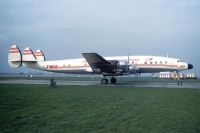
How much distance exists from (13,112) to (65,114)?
220 centimetres

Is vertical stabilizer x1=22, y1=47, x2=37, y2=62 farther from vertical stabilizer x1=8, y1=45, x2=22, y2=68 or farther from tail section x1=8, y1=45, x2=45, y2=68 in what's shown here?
vertical stabilizer x1=8, y1=45, x2=22, y2=68

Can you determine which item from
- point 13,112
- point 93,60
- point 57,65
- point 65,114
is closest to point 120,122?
point 65,114

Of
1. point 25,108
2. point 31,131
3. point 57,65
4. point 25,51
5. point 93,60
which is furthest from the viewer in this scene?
point 25,51

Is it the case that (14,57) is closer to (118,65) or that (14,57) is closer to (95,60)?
(95,60)

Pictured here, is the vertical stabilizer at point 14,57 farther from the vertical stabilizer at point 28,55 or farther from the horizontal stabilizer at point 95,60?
the horizontal stabilizer at point 95,60

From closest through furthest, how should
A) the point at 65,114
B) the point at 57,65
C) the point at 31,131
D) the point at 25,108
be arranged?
the point at 31,131 → the point at 65,114 → the point at 25,108 → the point at 57,65

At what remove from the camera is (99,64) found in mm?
33500

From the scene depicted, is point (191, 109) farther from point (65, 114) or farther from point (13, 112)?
point (13, 112)

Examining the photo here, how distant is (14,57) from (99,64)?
55.0ft

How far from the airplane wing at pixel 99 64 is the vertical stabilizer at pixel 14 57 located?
14472mm

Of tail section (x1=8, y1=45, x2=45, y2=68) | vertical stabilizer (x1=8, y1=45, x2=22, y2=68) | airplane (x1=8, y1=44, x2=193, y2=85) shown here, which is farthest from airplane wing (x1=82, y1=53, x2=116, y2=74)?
vertical stabilizer (x1=8, y1=45, x2=22, y2=68)

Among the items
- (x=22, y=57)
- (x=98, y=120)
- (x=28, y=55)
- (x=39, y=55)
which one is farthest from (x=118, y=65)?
(x=98, y=120)

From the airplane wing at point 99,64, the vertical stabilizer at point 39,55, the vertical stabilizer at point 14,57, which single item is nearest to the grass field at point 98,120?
the airplane wing at point 99,64

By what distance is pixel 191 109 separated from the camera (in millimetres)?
12477
